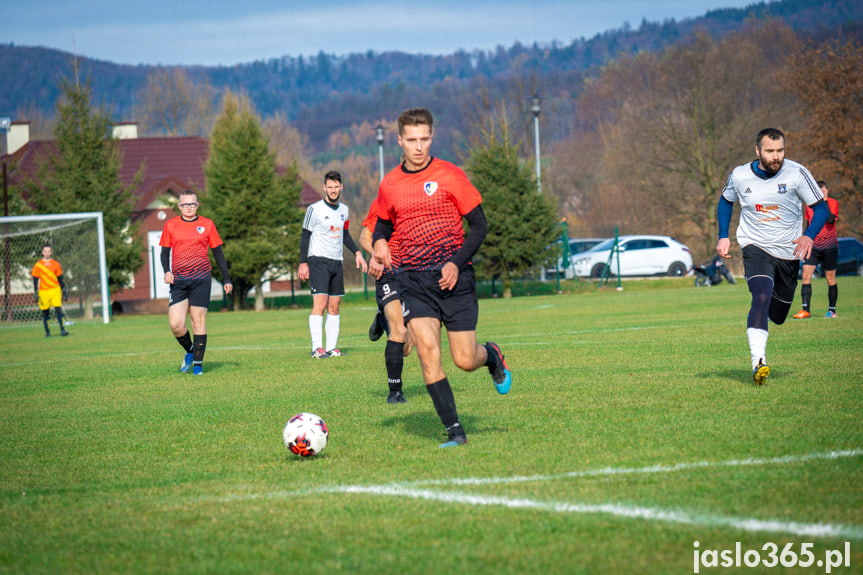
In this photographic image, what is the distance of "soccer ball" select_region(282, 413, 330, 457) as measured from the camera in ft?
18.1

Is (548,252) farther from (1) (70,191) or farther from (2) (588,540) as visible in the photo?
(2) (588,540)

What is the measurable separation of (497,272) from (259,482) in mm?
27325

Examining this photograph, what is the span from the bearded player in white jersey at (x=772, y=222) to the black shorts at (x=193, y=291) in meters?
6.58

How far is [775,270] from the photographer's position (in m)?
8.06

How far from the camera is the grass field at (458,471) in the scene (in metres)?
3.59

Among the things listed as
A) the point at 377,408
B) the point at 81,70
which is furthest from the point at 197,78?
the point at 377,408

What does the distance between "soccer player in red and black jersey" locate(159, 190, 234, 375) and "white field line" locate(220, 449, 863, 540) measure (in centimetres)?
697

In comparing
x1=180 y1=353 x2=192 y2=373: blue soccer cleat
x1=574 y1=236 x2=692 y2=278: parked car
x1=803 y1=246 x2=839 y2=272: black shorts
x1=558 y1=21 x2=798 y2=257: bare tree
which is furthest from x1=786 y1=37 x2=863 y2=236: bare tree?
x1=180 y1=353 x2=192 y2=373: blue soccer cleat

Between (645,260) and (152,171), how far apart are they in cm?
3016

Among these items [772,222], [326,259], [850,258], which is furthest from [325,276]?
[850,258]

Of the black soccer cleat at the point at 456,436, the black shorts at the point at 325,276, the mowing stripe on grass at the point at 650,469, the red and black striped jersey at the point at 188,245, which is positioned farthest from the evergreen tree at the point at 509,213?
the mowing stripe on grass at the point at 650,469

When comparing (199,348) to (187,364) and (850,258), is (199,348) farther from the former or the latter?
(850,258)

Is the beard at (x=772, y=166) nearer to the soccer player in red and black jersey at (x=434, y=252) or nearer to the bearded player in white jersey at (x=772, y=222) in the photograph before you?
the bearded player in white jersey at (x=772, y=222)

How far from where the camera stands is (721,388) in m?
7.41
